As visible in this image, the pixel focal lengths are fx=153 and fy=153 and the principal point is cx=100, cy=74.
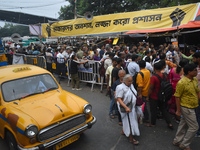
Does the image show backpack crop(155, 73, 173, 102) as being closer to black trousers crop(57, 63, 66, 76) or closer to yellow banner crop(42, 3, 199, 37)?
black trousers crop(57, 63, 66, 76)

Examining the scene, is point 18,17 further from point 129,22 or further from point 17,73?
point 17,73

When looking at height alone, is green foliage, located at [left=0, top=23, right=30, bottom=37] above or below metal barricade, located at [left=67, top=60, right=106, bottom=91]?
above

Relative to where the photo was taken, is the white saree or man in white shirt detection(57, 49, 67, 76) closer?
the white saree

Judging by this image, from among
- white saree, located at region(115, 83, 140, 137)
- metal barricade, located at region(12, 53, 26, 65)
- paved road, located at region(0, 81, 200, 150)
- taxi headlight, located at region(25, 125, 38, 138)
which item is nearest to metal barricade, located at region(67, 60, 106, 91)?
paved road, located at region(0, 81, 200, 150)

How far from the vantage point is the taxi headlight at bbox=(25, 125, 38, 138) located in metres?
2.80

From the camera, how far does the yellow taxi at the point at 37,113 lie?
2.92 meters

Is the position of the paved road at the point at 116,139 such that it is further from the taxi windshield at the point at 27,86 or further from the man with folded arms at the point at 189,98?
the taxi windshield at the point at 27,86

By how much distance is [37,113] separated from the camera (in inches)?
125

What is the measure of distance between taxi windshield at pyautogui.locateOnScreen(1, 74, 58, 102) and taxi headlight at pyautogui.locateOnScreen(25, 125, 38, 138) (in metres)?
1.16

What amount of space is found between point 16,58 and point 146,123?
11.2m

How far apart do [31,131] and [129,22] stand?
980 centimetres

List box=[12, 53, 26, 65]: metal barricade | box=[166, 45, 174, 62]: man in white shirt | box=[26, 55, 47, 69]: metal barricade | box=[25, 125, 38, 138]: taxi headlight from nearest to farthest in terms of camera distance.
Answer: box=[25, 125, 38, 138]: taxi headlight
box=[166, 45, 174, 62]: man in white shirt
box=[26, 55, 47, 69]: metal barricade
box=[12, 53, 26, 65]: metal barricade

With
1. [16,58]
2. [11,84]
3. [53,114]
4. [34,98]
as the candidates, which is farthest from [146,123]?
[16,58]

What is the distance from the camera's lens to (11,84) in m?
3.82
